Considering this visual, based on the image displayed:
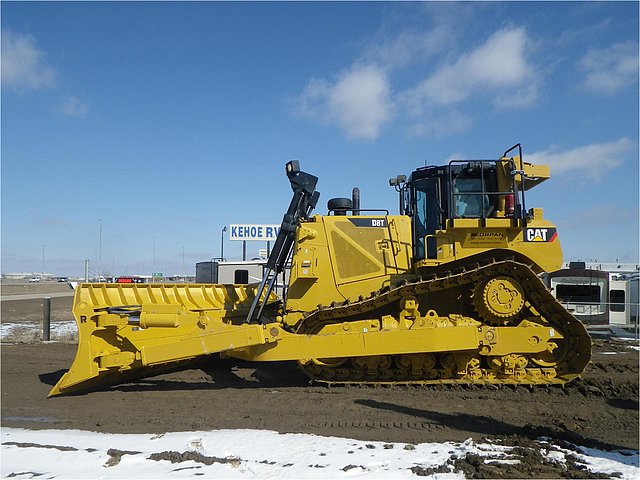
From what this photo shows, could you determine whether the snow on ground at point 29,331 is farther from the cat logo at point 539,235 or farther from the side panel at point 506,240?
the cat logo at point 539,235

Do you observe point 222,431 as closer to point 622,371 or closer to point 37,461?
point 37,461

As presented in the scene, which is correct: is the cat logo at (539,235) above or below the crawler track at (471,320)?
above

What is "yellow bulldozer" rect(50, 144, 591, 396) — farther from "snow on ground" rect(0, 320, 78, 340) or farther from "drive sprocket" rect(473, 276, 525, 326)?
"snow on ground" rect(0, 320, 78, 340)

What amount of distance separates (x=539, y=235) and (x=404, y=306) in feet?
7.71

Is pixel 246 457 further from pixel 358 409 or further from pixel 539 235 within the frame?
pixel 539 235

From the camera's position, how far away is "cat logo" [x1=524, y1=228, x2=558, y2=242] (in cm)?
745

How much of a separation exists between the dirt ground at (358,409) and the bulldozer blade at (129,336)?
0.43 m

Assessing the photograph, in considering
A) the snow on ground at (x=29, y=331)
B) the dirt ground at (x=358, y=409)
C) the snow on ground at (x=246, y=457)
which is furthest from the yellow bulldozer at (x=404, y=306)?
the snow on ground at (x=29, y=331)

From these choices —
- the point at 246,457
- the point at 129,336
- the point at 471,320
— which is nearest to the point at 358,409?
the point at 246,457

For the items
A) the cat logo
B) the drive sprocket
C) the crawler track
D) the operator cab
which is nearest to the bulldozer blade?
the crawler track

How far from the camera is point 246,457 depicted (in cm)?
499

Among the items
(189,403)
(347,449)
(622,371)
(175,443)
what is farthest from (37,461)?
(622,371)

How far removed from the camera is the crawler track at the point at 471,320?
739 cm

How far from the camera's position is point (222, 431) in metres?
5.91
